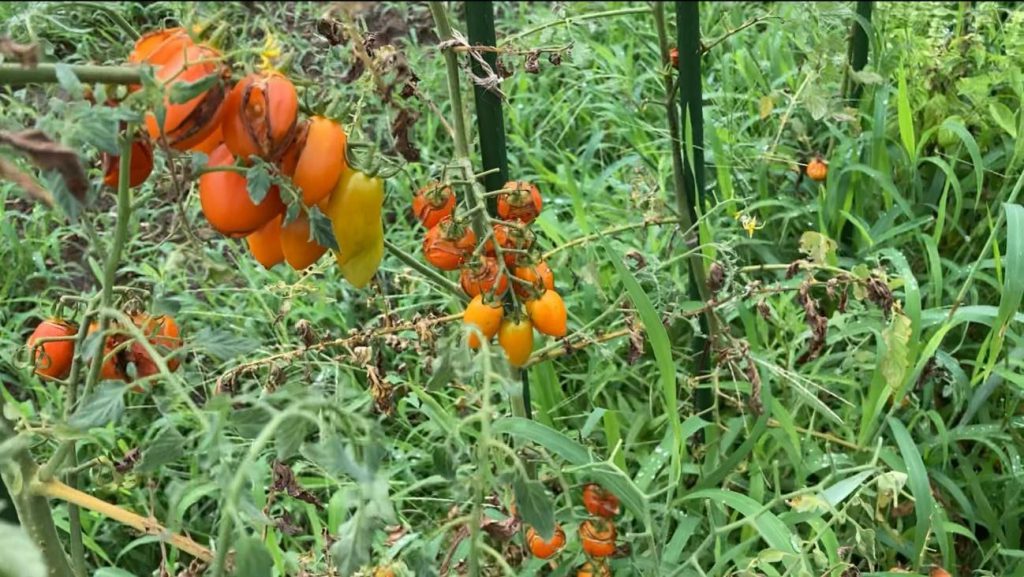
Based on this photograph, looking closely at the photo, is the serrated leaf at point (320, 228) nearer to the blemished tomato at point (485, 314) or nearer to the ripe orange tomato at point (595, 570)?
the blemished tomato at point (485, 314)

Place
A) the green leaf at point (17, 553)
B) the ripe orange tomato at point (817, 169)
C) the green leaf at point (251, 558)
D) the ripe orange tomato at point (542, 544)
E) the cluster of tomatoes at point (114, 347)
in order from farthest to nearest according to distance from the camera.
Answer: the ripe orange tomato at point (817, 169) → the ripe orange tomato at point (542, 544) → the cluster of tomatoes at point (114, 347) → the green leaf at point (251, 558) → the green leaf at point (17, 553)

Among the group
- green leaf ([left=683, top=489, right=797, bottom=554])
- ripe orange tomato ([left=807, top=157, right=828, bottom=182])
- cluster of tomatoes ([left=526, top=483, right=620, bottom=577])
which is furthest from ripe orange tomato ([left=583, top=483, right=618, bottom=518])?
ripe orange tomato ([left=807, top=157, right=828, bottom=182])

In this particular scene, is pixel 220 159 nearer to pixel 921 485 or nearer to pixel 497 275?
pixel 497 275

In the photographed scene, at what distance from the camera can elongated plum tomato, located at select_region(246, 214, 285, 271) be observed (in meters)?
0.93

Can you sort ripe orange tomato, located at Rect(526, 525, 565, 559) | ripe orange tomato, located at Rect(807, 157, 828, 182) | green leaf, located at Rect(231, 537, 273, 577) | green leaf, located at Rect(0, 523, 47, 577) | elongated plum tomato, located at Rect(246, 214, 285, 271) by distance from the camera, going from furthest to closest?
ripe orange tomato, located at Rect(807, 157, 828, 182) → ripe orange tomato, located at Rect(526, 525, 565, 559) → elongated plum tomato, located at Rect(246, 214, 285, 271) → green leaf, located at Rect(231, 537, 273, 577) → green leaf, located at Rect(0, 523, 47, 577)

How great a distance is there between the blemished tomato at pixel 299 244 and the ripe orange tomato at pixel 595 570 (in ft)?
1.84

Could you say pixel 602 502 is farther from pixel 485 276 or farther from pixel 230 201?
pixel 230 201

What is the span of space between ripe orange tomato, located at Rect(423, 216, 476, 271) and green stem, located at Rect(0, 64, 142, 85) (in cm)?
40

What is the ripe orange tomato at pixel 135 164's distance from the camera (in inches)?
33.6

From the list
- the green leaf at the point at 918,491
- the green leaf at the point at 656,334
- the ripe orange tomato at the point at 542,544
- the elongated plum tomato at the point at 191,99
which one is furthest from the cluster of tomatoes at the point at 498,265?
the green leaf at the point at 918,491

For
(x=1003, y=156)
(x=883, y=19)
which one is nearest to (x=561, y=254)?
(x=1003, y=156)

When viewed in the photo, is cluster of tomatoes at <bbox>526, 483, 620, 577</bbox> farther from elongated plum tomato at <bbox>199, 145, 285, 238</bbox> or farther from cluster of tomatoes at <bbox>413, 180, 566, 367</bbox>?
elongated plum tomato at <bbox>199, 145, 285, 238</bbox>

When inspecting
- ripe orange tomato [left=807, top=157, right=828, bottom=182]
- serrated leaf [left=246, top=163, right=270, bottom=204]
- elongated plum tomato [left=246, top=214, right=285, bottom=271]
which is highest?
serrated leaf [left=246, top=163, right=270, bottom=204]

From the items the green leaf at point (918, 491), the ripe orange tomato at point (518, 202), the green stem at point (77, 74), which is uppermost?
the green stem at point (77, 74)
